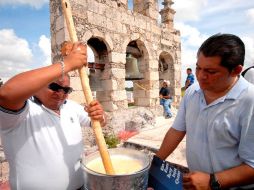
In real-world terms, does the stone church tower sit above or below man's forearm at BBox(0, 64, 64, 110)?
above

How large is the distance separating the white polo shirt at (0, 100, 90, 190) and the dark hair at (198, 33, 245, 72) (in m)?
1.11

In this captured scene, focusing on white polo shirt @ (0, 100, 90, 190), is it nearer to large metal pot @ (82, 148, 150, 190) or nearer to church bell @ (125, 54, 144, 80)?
large metal pot @ (82, 148, 150, 190)

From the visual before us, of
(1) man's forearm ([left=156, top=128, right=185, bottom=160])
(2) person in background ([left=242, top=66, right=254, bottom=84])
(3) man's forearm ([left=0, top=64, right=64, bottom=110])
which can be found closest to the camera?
(3) man's forearm ([left=0, top=64, right=64, bottom=110])

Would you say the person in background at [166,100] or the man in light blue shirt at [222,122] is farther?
the person in background at [166,100]

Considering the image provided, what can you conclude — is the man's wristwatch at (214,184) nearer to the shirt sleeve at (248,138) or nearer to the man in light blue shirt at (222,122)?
the man in light blue shirt at (222,122)

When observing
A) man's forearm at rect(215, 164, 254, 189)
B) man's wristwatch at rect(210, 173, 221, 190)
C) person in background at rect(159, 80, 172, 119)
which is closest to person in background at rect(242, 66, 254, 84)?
man's forearm at rect(215, 164, 254, 189)

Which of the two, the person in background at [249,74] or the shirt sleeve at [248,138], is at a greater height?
the person in background at [249,74]

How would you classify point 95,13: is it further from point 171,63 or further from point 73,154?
point 73,154

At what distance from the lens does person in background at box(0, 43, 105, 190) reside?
119cm

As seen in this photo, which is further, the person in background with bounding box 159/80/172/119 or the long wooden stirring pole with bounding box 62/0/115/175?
the person in background with bounding box 159/80/172/119

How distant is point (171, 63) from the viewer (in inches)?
328

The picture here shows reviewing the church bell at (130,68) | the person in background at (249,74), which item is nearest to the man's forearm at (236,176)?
the person in background at (249,74)

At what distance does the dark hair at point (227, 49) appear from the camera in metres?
1.40

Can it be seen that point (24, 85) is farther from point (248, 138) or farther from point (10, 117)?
point (248, 138)
